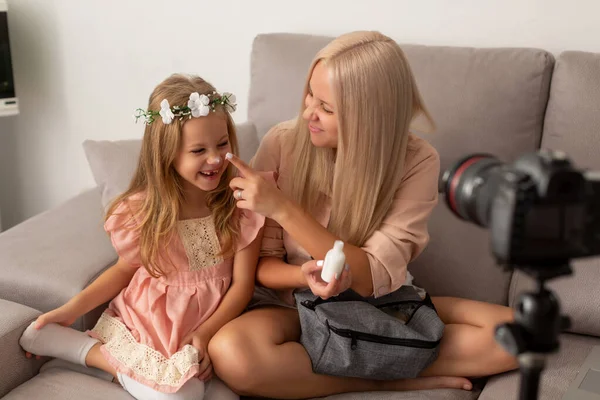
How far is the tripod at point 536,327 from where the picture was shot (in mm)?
910

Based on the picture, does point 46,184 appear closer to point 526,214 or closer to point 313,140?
point 313,140

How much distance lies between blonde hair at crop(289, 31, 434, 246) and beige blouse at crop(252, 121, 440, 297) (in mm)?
28

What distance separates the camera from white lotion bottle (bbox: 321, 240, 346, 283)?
142 centimetres

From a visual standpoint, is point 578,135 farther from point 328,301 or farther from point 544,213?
point 544,213

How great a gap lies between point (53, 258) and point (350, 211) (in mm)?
→ 706

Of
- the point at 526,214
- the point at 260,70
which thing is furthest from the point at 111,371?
the point at 526,214

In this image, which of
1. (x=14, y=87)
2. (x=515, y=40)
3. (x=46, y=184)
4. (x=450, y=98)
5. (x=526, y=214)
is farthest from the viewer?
(x=46, y=184)

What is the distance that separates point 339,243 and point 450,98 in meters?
0.60

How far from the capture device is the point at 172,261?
5.50ft

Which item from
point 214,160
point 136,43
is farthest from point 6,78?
point 214,160

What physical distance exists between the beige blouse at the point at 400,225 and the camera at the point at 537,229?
2.12 feet

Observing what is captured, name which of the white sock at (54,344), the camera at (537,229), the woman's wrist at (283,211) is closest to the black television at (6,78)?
the white sock at (54,344)

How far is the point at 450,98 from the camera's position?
1.83m

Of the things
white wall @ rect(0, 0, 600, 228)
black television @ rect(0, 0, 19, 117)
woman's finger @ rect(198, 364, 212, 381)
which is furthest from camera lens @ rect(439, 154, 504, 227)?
black television @ rect(0, 0, 19, 117)
